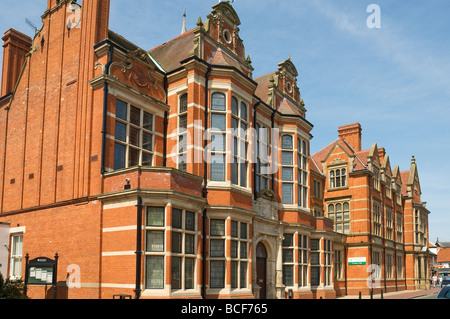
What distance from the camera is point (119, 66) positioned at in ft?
62.2

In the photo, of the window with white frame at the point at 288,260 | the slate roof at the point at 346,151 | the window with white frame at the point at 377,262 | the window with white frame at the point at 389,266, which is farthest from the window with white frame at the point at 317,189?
the window with white frame at the point at 288,260

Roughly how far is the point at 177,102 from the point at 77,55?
15.9ft

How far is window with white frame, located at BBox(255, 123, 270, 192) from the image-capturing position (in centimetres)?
2459

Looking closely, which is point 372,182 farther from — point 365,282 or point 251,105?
point 251,105

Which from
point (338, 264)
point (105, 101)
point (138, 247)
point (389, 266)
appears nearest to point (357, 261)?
point (338, 264)

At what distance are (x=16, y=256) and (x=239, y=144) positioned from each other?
11.6 metres

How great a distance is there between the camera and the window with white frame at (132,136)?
1872cm

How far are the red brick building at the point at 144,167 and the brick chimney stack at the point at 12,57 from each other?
6 centimetres

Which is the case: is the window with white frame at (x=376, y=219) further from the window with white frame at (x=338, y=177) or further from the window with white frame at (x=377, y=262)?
the window with white frame at (x=338, y=177)

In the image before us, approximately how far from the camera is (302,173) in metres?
27.6

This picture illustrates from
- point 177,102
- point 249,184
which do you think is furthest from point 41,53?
point 249,184

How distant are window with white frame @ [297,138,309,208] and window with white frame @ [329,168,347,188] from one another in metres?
13.9

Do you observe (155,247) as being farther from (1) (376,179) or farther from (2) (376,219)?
(1) (376,179)

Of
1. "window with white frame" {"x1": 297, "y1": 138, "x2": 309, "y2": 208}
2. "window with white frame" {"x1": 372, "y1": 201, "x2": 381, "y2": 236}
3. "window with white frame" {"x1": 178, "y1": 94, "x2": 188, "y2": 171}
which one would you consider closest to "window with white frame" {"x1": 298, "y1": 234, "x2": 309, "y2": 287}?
"window with white frame" {"x1": 297, "y1": 138, "x2": 309, "y2": 208}
